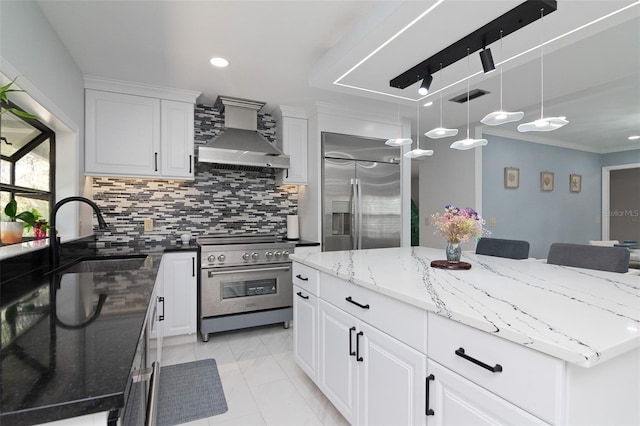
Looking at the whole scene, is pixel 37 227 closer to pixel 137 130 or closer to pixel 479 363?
pixel 137 130

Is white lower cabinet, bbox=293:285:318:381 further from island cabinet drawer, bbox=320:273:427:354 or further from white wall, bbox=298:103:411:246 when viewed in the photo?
white wall, bbox=298:103:411:246

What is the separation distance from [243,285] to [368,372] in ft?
6.41

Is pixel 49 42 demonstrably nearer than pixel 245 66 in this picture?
Yes

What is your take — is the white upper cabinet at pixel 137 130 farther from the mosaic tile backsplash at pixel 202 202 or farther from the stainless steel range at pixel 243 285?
the stainless steel range at pixel 243 285

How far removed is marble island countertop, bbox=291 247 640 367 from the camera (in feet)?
2.69

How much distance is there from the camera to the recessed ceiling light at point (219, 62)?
2.55m

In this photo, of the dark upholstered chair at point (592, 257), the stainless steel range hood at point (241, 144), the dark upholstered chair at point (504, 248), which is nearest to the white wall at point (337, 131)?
the stainless steel range hood at point (241, 144)

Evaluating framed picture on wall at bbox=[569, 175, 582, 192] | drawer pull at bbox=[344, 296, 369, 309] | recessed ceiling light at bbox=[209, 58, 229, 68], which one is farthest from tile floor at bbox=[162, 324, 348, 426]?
framed picture on wall at bbox=[569, 175, 582, 192]

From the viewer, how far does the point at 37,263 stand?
1.72 m

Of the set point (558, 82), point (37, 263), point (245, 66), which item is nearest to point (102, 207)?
point (37, 263)

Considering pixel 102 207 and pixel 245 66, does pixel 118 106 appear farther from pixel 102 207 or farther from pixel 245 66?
pixel 245 66

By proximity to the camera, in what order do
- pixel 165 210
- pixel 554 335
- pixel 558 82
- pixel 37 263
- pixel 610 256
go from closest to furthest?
1. pixel 554 335
2. pixel 37 263
3. pixel 610 256
4. pixel 558 82
5. pixel 165 210

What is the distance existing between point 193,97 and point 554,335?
3430 millimetres

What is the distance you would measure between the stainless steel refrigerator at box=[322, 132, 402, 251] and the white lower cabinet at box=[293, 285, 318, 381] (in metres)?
1.32
